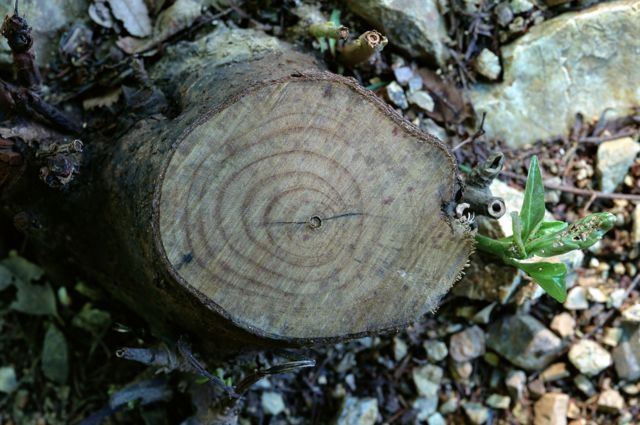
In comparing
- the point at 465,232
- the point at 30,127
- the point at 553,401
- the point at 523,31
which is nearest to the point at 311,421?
the point at 553,401

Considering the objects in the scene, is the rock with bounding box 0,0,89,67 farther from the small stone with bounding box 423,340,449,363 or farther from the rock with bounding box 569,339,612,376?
the rock with bounding box 569,339,612,376

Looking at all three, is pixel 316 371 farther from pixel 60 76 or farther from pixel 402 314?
pixel 60 76

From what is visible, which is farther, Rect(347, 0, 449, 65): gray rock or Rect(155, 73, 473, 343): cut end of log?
Rect(347, 0, 449, 65): gray rock

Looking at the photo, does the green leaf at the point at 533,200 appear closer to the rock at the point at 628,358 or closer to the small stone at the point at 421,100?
the small stone at the point at 421,100

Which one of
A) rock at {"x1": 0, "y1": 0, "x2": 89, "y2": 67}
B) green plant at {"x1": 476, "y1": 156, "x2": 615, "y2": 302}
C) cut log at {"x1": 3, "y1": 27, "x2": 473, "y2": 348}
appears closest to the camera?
cut log at {"x1": 3, "y1": 27, "x2": 473, "y2": 348}

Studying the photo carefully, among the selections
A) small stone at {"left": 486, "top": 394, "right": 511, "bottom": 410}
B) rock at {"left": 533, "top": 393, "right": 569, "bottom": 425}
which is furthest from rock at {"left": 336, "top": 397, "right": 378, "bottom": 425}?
rock at {"left": 533, "top": 393, "right": 569, "bottom": 425}

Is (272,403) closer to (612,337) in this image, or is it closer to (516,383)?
(516,383)

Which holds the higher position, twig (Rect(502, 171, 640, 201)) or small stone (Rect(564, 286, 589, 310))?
twig (Rect(502, 171, 640, 201))
